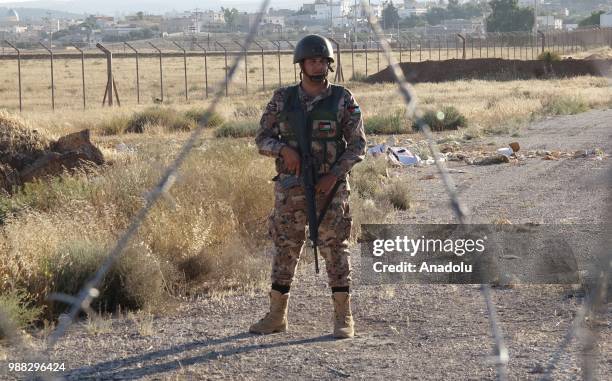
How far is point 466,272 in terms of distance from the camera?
26.0ft

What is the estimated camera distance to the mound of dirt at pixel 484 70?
4875 cm

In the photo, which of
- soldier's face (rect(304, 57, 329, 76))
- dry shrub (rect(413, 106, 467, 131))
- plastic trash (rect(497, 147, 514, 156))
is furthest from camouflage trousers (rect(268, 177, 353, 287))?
dry shrub (rect(413, 106, 467, 131))

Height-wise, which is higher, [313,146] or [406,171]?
[313,146]

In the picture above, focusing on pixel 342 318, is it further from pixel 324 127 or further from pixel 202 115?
pixel 202 115

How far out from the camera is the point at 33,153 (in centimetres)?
1250

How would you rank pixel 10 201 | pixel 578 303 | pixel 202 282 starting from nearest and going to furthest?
pixel 578 303 → pixel 202 282 → pixel 10 201

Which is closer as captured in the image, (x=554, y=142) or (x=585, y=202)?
(x=585, y=202)

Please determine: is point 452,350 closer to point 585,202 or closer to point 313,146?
point 313,146

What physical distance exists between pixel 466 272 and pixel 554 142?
41.7 feet

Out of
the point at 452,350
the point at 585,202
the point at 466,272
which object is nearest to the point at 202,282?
the point at 466,272

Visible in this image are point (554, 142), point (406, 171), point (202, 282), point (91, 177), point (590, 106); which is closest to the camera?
point (202, 282)

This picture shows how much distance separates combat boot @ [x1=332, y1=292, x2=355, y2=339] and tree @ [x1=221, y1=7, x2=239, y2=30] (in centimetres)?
170

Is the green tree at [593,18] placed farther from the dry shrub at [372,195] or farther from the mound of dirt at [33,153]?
the mound of dirt at [33,153]

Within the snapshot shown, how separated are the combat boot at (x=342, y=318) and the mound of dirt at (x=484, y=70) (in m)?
42.6
